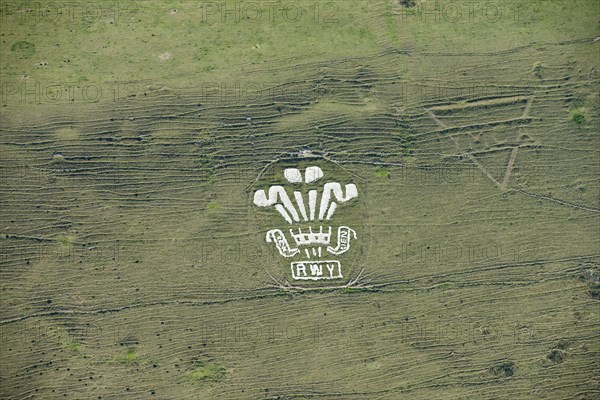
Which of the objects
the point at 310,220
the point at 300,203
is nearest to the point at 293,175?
the point at 300,203

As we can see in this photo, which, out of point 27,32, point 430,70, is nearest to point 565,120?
point 430,70

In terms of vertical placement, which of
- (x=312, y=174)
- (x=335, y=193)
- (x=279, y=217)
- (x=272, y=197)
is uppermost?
(x=312, y=174)

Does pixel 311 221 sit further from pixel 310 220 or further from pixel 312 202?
pixel 312 202

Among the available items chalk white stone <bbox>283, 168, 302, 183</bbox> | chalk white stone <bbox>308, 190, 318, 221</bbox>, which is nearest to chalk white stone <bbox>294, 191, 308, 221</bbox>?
chalk white stone <bbox>308, 190, 318, 221</bbox>

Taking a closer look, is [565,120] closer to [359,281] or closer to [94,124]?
[359,281]

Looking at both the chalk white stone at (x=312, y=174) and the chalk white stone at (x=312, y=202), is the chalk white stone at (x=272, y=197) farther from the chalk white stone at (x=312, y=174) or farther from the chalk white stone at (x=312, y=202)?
the chalk white stone at (x=312, y=174)

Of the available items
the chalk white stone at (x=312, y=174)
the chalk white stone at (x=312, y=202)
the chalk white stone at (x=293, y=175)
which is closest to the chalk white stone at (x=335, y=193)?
the chalk white stone at (x=312, y=202)

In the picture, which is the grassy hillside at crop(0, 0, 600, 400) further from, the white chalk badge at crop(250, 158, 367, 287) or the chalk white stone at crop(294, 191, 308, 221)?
the chalk white stone at crop(294, 191, 308, 221)
